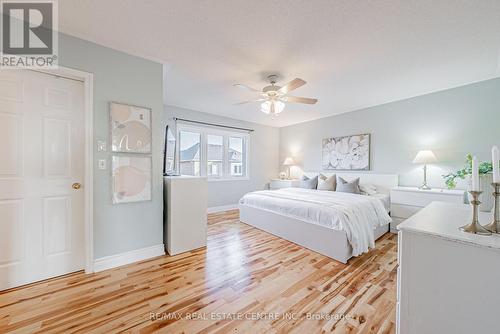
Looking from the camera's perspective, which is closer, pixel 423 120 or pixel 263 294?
pixel 263 294

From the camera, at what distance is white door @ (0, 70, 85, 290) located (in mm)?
1735

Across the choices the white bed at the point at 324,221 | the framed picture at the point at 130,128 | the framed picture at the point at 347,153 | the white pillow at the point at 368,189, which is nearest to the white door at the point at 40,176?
the framed picture at the point at 130,128

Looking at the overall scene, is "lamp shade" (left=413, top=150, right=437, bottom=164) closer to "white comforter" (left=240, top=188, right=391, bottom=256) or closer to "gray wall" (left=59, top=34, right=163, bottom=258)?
"white comforter" (left=240, top=188, right=391, bottom=256)

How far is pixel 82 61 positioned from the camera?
197 cm

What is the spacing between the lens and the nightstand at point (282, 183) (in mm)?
5219

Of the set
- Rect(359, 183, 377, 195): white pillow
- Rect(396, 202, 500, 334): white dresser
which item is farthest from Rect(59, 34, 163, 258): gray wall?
Rect(359, 183, 377, 195): white pillow

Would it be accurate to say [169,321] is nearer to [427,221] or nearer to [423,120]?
[427,221]

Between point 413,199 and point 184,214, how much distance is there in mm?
3574

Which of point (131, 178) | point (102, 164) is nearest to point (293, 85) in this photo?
point (131, 178)

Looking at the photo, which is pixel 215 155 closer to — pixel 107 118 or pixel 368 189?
pixel 107 118

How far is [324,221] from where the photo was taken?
250 centimetres

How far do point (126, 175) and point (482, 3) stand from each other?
11.7 feet

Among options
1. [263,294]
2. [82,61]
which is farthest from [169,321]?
[82,61]

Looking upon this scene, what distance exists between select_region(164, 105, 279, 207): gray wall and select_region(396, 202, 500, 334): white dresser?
4104 millimetres
